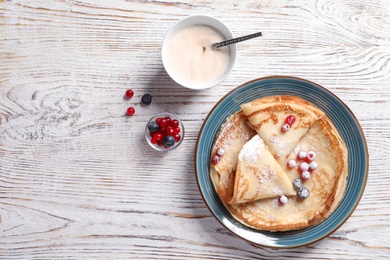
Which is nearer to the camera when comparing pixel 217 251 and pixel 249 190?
pixel 249 190

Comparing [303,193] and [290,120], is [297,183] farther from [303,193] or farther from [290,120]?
[290,120]

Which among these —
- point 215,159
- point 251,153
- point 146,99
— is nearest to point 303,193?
point 251,153

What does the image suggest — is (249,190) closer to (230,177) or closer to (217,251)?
(230,177)

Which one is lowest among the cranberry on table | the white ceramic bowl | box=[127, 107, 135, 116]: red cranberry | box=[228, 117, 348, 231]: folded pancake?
box=[228, 117, 348, 231]: folded pancake

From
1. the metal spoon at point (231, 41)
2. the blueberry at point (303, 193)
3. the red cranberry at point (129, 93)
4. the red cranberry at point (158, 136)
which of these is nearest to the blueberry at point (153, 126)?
the red cranberry at point (158, 136)

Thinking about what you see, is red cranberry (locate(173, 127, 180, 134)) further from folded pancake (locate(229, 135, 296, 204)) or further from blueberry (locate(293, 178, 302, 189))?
blueberry (locate(293, 178, 302, 189))

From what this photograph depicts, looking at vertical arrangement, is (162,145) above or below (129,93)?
below

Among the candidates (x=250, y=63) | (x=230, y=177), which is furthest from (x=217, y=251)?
(x=250, y=63)

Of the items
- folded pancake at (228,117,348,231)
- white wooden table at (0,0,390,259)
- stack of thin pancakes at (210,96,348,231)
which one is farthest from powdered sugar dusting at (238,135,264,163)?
white wooden table at (0,0,390,259)
